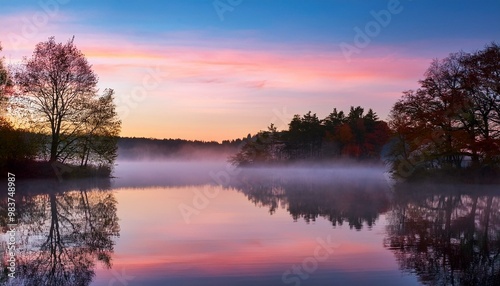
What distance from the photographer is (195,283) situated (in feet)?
42.7

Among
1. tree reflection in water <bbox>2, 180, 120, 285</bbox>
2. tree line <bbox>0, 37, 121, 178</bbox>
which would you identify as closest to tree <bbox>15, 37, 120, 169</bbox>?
tree line <bbox>0, 37, 121, 178</bbox>

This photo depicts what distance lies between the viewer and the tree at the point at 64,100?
5366 cm

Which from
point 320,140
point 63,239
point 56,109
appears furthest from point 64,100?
point 320,140

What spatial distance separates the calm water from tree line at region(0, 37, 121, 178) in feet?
71.3

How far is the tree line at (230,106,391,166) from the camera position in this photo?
119125 millimetres

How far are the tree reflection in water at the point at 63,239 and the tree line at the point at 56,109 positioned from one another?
69.2 ft

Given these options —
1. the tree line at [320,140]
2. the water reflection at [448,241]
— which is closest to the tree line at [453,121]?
the water reflection at [448,241]

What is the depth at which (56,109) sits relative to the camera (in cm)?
5538

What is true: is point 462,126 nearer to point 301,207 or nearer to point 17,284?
point 301,207

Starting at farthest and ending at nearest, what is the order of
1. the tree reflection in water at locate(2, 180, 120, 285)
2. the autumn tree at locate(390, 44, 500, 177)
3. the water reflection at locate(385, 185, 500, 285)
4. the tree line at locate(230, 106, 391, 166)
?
1. the tree line at locate(230, 106, 391, 166)
2. the autumn tree at locate(390, 44, 500, 177)
3. the water reflection at locate(385, 185, 500, 285)
4. the tree reflection in water at locate(2, 180, 120, 285)

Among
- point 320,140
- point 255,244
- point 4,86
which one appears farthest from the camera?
point 320,140

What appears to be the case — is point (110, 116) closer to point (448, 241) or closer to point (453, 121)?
point (453, 121)

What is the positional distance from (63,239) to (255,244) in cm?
720

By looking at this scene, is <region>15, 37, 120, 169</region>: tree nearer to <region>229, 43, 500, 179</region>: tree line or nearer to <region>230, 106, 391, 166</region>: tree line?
<region>229, 43, 500, 179</region>: tree line
